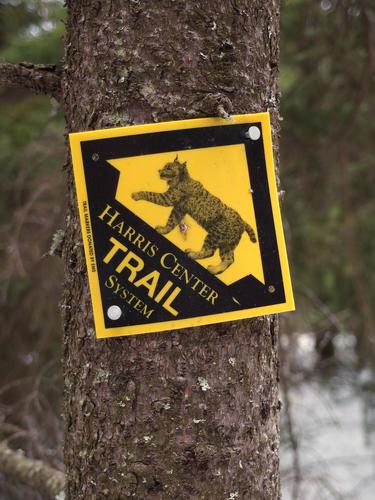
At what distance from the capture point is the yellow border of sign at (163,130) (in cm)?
96

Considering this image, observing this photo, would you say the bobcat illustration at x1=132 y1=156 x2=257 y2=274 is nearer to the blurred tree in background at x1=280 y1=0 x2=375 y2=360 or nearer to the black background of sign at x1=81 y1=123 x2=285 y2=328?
the black background of sign at x1=81 y1=123 x2=285 y2=328

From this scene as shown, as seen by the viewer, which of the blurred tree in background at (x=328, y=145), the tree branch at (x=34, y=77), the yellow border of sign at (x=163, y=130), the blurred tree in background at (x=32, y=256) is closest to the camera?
the yellow border of sign at (x=163, y=130)

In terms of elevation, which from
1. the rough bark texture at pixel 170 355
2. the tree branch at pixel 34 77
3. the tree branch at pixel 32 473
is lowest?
the tree branch at pixel 32 473

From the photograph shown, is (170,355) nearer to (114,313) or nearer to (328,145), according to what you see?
(114,313)

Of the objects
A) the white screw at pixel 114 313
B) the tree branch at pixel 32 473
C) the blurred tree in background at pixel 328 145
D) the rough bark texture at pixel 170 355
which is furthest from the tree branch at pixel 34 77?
the blurred tree in background at pixel 328 145

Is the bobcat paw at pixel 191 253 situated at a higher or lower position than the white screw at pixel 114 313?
higher

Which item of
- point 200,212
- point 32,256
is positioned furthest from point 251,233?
point 32,256

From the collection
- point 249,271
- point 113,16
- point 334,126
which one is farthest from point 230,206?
point 334,126

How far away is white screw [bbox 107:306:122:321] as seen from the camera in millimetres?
975

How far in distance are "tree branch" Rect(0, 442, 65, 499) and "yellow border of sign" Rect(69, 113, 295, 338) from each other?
0.75m

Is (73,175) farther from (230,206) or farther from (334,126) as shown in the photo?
(334,126)

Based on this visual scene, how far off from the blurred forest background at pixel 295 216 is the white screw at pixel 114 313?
3.00 ft

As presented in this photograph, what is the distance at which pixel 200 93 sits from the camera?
98 cm

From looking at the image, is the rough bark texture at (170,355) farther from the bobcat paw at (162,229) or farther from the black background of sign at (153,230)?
the bobcat paw at (162,229)
